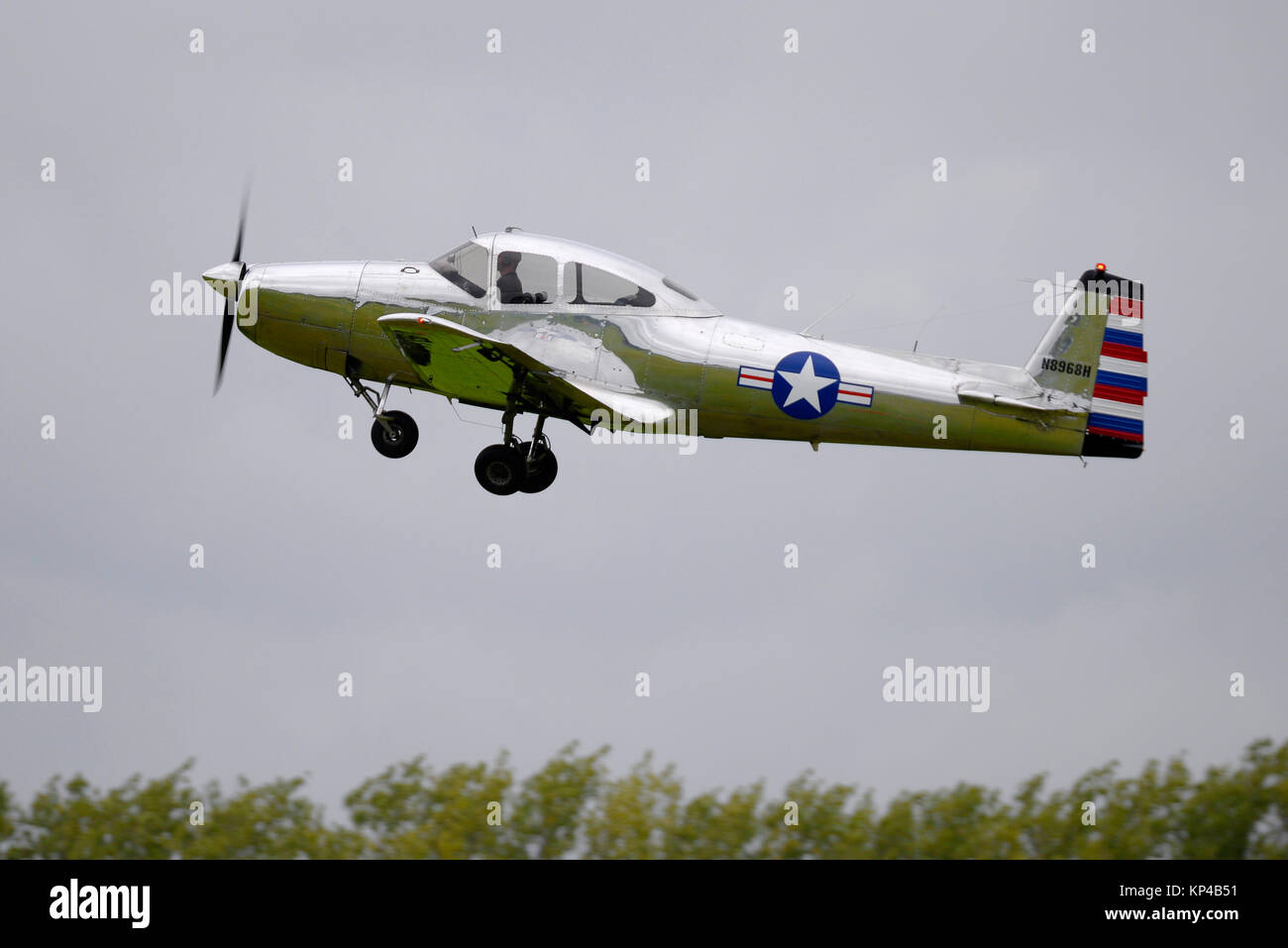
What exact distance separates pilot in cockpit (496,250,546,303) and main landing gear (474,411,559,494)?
133 cm

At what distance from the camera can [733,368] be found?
730 inches

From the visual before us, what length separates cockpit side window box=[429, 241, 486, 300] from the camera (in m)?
18.8

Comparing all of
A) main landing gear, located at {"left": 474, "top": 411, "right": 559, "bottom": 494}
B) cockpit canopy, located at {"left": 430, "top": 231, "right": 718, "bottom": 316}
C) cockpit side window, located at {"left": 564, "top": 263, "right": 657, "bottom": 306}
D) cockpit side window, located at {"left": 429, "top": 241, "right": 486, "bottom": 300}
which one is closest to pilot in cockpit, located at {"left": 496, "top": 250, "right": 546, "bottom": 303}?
cockpit canopy, located at {"left": 430, "top": 231, "right": 718, "bottom": 316}

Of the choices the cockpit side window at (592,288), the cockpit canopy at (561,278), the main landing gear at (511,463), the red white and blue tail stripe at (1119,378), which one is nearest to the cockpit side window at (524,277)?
the cockpit canopy at (561,278)

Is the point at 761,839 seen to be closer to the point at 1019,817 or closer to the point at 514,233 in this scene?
the point at 1019,817

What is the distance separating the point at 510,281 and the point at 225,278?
3443 millimetres

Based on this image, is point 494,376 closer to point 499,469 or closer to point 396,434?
point 499,469

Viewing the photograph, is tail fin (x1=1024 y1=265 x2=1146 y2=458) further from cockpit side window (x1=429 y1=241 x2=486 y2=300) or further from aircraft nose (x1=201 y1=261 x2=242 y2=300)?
aircraft nose (x1=201 y1=261 x2=242 y2=300)

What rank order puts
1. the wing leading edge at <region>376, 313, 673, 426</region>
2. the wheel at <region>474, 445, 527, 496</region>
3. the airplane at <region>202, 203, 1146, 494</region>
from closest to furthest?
the wing leading edge at <region>376, 313, 673, 426</region>, the airplane at <region>202, 203, 1146, 494</region>, the wheel at <region>474, 445, 527, 496</region>

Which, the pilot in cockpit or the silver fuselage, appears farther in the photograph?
the pilot in cockpit

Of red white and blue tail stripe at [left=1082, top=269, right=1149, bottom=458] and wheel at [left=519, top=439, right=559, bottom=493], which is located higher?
red white and blue tail stripe at [left=1082, top=269, right=1149, bottom=458]

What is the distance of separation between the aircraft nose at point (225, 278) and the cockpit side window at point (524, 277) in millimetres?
3151
